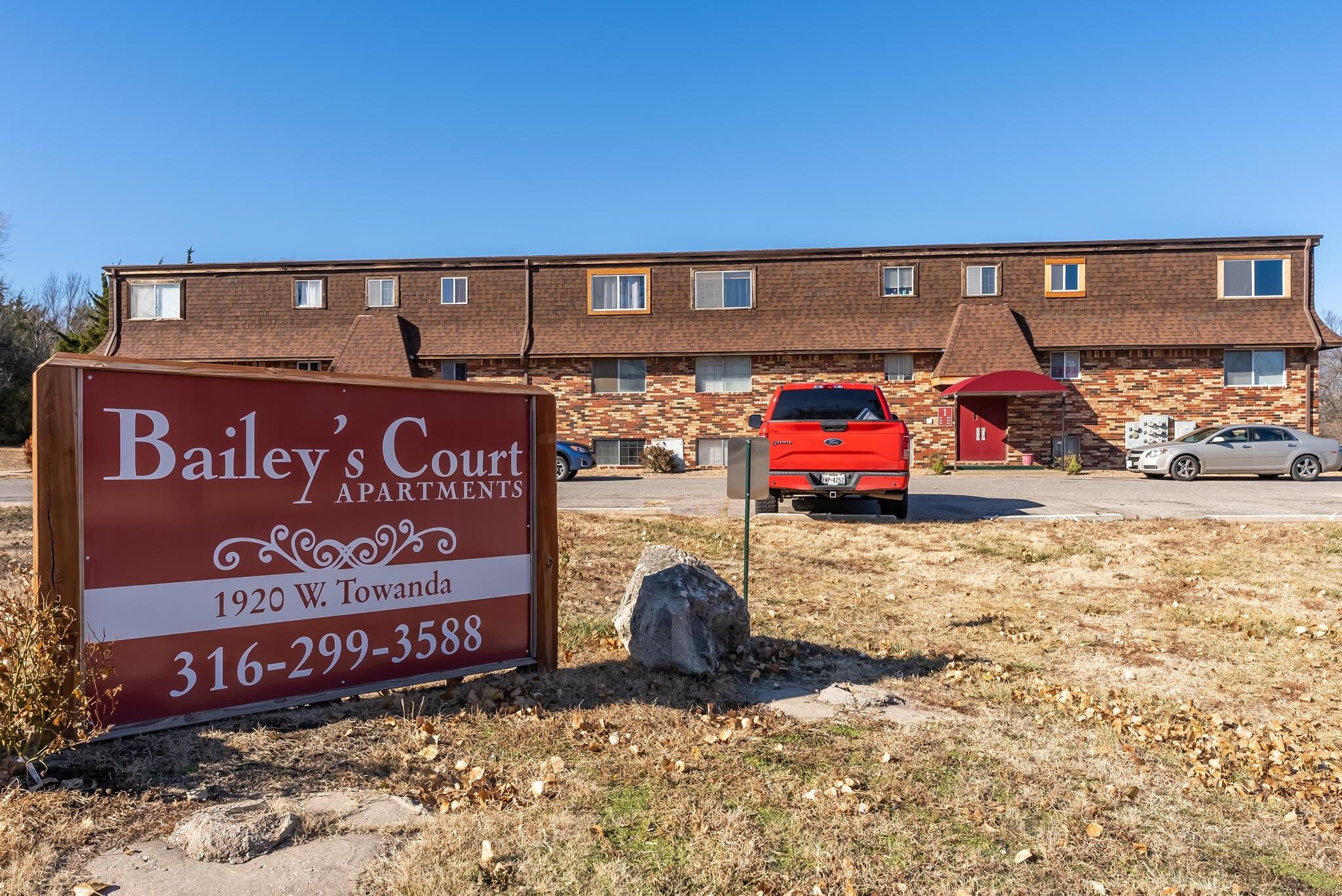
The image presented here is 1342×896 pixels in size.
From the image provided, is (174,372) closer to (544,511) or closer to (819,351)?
(544,511)

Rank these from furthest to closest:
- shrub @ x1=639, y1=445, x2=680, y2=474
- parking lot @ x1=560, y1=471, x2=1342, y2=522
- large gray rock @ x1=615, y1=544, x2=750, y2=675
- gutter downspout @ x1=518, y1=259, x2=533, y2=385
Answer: gutter downspout @ x1=518, y1=259, x2=533, y2=385 < shrub @ x1=639, y1=445, x2=680, y2=474 < parking lot @ x1=560, y1=471, x2=1342, y2=522 < large gray rock @ x1=615, y1=544, x2=750, y2=675

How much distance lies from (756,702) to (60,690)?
3.21 meters

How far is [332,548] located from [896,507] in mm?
9373

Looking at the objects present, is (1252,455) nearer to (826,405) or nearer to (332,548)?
(826,405)

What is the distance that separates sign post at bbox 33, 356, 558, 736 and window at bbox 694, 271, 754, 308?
824 inches

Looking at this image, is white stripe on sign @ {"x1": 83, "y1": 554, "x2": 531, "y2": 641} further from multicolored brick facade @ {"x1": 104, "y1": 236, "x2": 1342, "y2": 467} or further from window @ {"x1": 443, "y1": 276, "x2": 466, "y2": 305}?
window @ {"x1": 443, "y1": 276, "x2": 466, "y2": 305}

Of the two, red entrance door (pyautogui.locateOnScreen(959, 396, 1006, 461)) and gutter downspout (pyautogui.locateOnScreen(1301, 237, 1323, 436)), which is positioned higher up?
gutter downspout (pyautogui.locateOnScreen(1301, 237, 1323, 436))

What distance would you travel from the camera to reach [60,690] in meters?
3.36

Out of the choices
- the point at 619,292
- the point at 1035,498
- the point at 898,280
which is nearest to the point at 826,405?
the point at 1035,498

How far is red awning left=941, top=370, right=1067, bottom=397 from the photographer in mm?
21781

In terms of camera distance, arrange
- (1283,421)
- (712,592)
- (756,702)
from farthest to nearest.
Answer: (1283,421) < (712,592) < (756,702)

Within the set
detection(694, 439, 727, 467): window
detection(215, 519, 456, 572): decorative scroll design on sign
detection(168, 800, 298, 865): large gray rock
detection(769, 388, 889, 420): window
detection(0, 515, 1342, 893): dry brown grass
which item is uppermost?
detection(769, 388, 889, 420): window

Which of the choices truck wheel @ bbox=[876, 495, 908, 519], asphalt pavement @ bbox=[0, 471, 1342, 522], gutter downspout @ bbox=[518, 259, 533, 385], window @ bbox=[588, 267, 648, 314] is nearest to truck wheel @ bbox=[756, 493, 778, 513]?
asphalt pavement @ bbox=[0, 471, 1342, 522]

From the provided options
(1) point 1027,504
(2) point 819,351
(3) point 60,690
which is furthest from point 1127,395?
(3) point 60,690
